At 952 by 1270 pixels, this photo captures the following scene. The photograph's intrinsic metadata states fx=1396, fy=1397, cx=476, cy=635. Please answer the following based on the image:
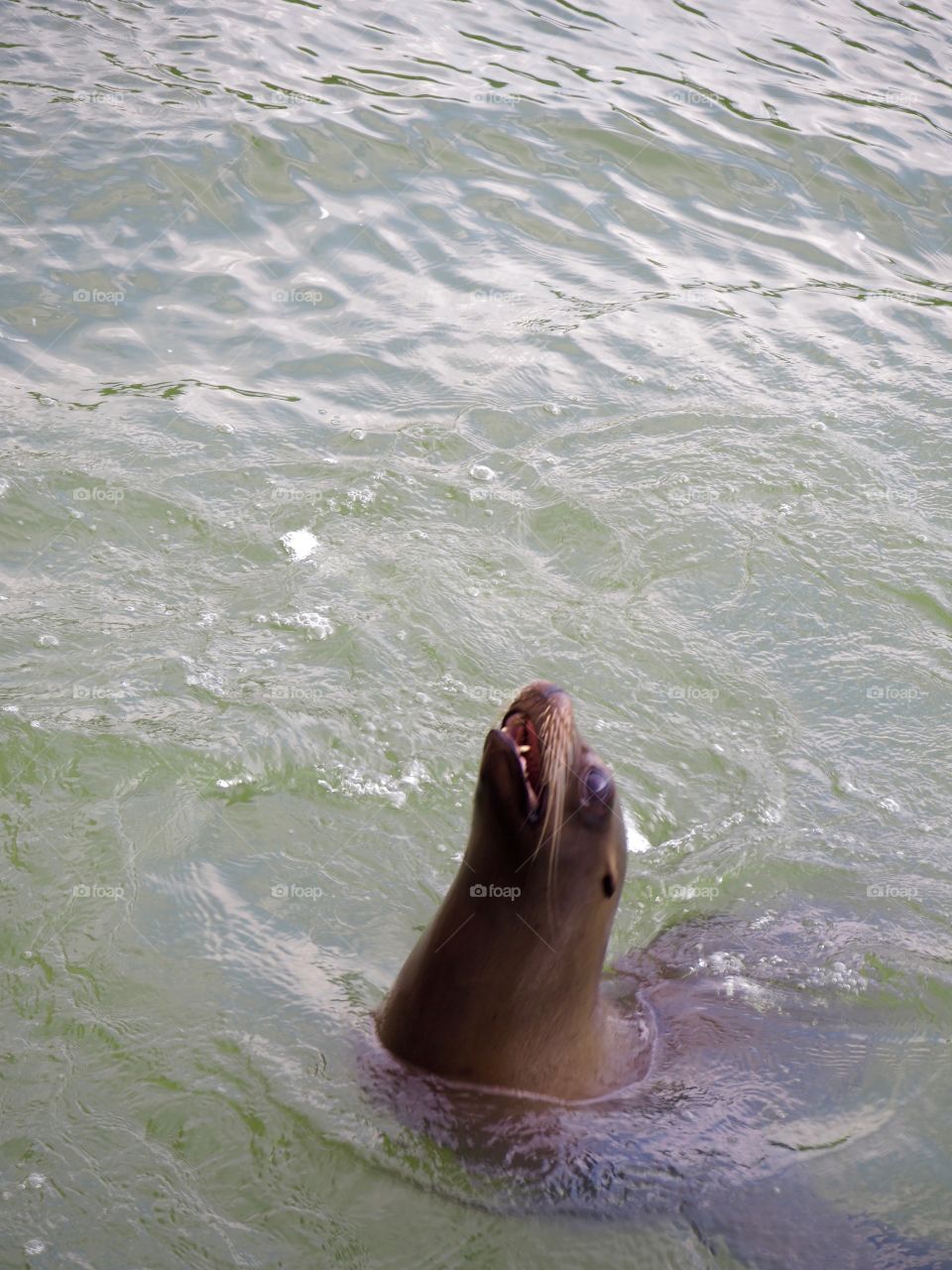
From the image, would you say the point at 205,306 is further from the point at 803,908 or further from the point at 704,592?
the point at 803,908

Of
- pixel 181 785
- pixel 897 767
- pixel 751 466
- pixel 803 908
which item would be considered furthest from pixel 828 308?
pixel 181 785

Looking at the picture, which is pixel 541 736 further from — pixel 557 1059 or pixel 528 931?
pixel 557 1059

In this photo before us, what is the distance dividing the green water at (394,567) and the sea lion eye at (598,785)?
3.11ft

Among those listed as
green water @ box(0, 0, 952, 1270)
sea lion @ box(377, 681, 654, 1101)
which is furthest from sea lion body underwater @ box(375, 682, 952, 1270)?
green water @ box(0, 0, 952, 1270)

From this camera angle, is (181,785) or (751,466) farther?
(751,466)

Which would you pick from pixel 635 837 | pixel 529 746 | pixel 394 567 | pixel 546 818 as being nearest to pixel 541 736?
pixel 529 746

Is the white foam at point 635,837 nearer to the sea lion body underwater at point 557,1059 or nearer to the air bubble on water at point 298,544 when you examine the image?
the sea lion body underwater at point 557,1059

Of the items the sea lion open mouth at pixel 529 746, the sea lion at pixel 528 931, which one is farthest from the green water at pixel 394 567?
the sea lion open mouth at pixel 529 746

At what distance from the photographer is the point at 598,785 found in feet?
10.8

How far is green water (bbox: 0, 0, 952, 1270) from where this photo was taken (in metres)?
3.58

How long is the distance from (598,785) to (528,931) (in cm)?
39

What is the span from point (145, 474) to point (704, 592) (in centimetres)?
252

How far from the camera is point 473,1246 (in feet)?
10.6

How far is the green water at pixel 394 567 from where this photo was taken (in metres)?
3.58
